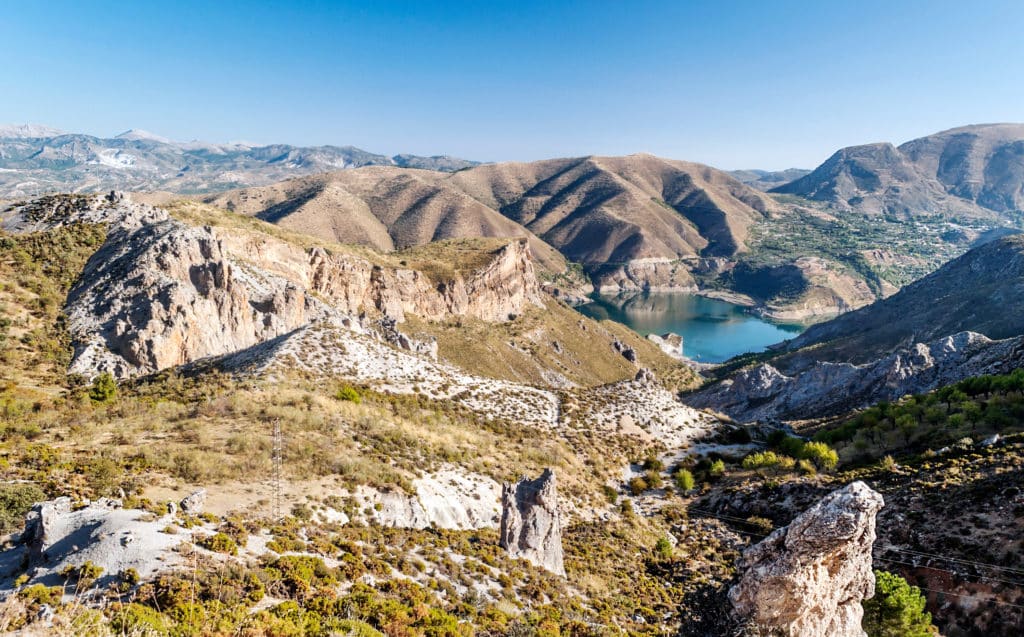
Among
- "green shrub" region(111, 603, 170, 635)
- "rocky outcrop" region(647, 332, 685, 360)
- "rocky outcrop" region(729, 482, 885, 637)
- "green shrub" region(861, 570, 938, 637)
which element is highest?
"green shrub" region(111, 603, 170, 635)

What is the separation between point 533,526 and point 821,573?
9.80 metres

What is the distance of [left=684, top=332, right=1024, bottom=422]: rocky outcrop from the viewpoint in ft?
178

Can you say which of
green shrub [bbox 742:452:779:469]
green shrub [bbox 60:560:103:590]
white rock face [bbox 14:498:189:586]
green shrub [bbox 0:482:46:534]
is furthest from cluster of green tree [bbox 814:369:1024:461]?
green shrub [bbox 0:482:46:534]

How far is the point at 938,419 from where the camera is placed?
118 ft

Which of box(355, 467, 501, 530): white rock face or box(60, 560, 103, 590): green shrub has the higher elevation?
box(60, 560, 103, 590): green shrub

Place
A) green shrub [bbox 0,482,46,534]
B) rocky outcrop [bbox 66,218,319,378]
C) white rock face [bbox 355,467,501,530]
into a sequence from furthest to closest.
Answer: rocky outcrop [bbox 66,218,319,378] → white rock face [bbox 355,467,501,530] → green shrub [bbox 0,482,46,534]

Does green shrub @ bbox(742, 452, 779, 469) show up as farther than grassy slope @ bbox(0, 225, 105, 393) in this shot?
Yes

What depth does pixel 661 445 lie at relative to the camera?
1519 inches

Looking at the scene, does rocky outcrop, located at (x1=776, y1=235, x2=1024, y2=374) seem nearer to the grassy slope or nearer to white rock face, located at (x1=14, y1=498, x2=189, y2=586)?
white rock face, located at (x1=14, y1=498, x2=189, y2=586)

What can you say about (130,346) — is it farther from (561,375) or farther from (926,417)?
(561,375)

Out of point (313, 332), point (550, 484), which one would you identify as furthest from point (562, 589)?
point (313, 332)

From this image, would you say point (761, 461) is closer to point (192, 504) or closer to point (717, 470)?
point (717, 470)

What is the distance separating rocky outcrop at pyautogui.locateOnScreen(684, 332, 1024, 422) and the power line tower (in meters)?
62.8

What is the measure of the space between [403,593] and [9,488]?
1124 cm
